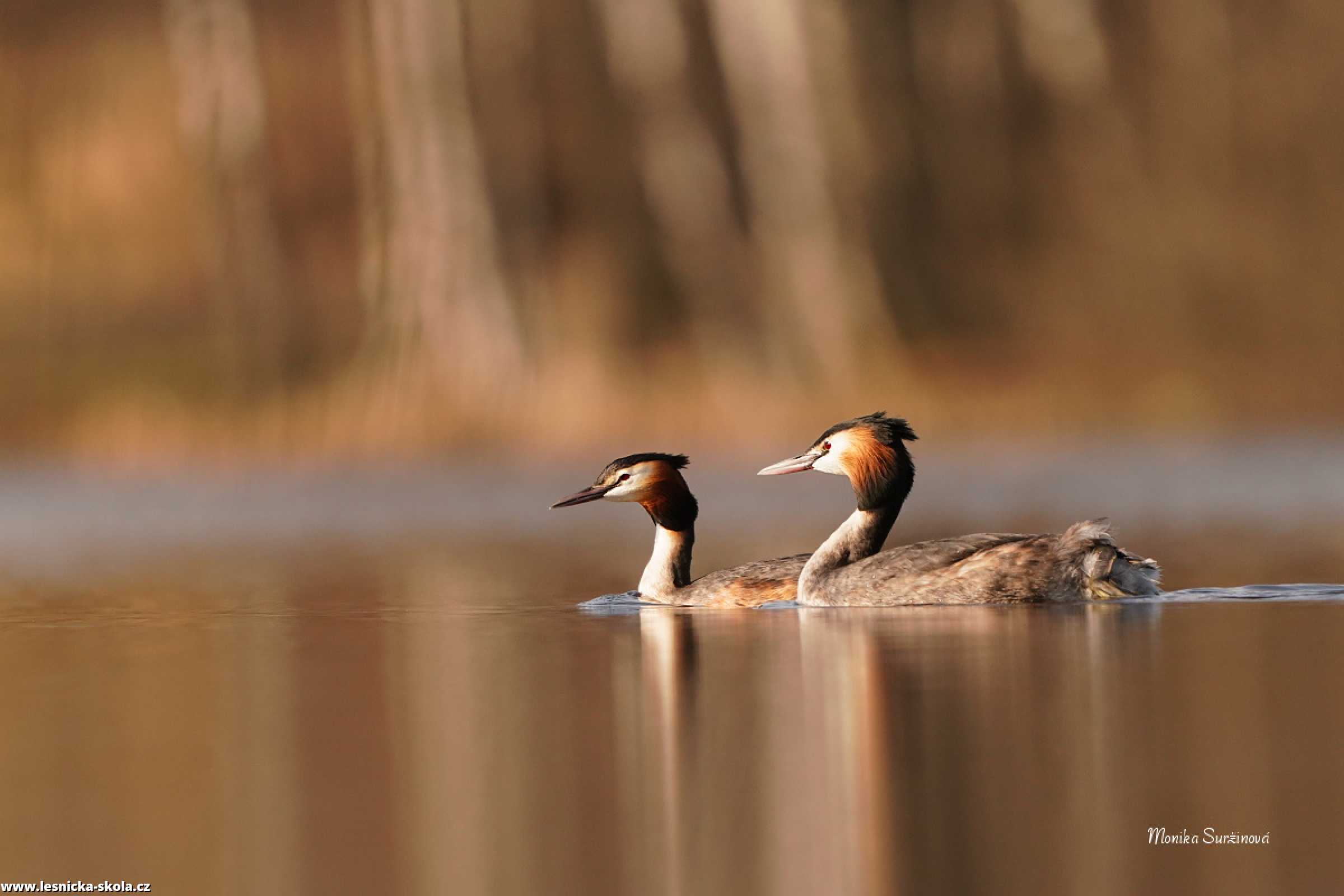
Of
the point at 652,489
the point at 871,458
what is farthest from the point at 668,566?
the point at 871,458

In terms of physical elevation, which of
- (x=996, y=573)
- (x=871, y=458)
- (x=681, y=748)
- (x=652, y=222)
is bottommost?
(x=681, y=748)

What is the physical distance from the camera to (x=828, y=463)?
12.1 meters

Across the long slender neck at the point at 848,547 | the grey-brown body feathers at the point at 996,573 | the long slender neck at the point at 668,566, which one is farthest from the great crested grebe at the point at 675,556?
the grey-brown body feathers at the point at 996,573

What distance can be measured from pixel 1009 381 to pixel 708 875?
72.0 feet

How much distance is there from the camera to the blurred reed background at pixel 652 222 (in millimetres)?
25156

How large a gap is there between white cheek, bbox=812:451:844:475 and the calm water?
2.89 ft

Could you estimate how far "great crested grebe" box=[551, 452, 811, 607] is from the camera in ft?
38.9

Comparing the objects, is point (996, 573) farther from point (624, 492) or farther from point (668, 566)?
point (624, 492)

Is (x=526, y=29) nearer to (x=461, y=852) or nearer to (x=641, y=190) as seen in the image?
(x=641, y=190)

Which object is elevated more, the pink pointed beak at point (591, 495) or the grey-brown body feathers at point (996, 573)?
the pink pointed beak at point (591, 495)

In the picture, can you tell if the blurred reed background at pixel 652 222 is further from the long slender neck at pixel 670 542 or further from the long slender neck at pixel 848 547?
the long slender neck at pixel 848 547

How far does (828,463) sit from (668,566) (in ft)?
3.27

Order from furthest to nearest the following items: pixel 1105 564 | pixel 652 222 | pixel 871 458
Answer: pixel 652 222 → pixel 871 458 → pixel 1105 564

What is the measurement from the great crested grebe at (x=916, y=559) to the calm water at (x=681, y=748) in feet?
0.61
